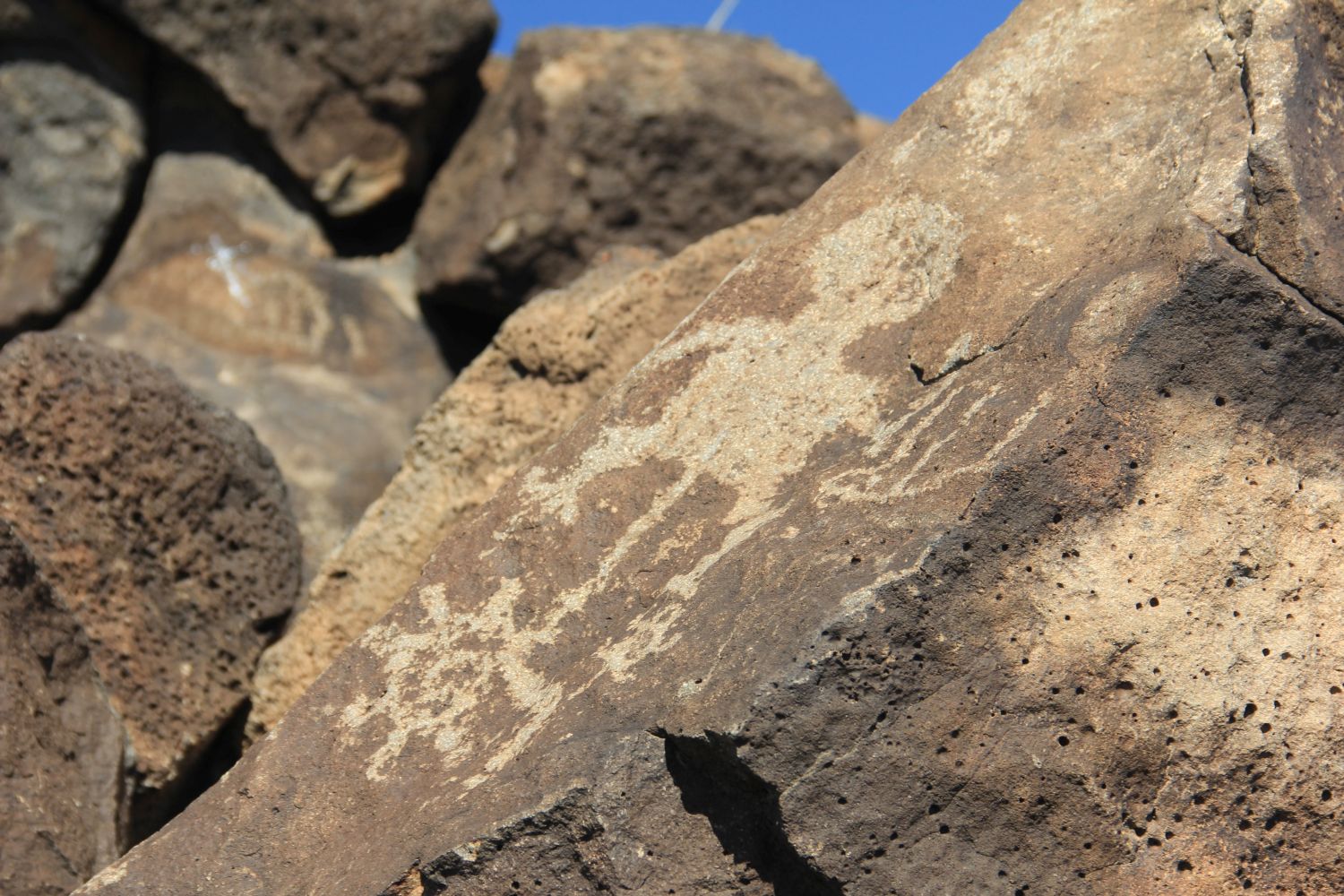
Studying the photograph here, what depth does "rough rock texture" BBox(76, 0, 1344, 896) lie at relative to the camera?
1.33 metres

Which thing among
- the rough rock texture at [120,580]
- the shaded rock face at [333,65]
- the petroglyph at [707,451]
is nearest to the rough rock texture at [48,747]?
the rough rock texture at [120,580]

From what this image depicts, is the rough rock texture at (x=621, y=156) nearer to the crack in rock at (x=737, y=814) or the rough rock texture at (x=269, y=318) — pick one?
the rough rock texture at (x=269, y=318)

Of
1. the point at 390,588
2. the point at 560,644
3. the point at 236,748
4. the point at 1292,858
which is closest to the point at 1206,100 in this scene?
the point at 1292,858

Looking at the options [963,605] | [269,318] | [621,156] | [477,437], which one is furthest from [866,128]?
[963,605]

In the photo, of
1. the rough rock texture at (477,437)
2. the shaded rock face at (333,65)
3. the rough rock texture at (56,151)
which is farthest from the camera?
the shaded rock face at (333,65)

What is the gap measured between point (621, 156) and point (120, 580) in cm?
180

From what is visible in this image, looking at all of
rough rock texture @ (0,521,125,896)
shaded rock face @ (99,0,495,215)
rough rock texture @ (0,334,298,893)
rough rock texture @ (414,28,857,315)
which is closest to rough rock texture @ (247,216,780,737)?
rough rock texture @ (0,334,298,893)

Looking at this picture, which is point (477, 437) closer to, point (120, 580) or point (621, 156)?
point (120, 580)

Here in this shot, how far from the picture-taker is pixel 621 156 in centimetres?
352

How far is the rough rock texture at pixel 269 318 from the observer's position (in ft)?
11.1

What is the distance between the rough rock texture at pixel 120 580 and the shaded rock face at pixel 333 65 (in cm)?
152

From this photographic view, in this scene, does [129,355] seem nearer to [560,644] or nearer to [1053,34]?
[560,644]

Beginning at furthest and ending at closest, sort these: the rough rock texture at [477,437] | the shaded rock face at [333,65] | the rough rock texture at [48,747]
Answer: the shaded rock face at [333,65]
the rough rock texture at [477,437]
the rough rock texture at [48,747]

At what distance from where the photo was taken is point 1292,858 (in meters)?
1.37
